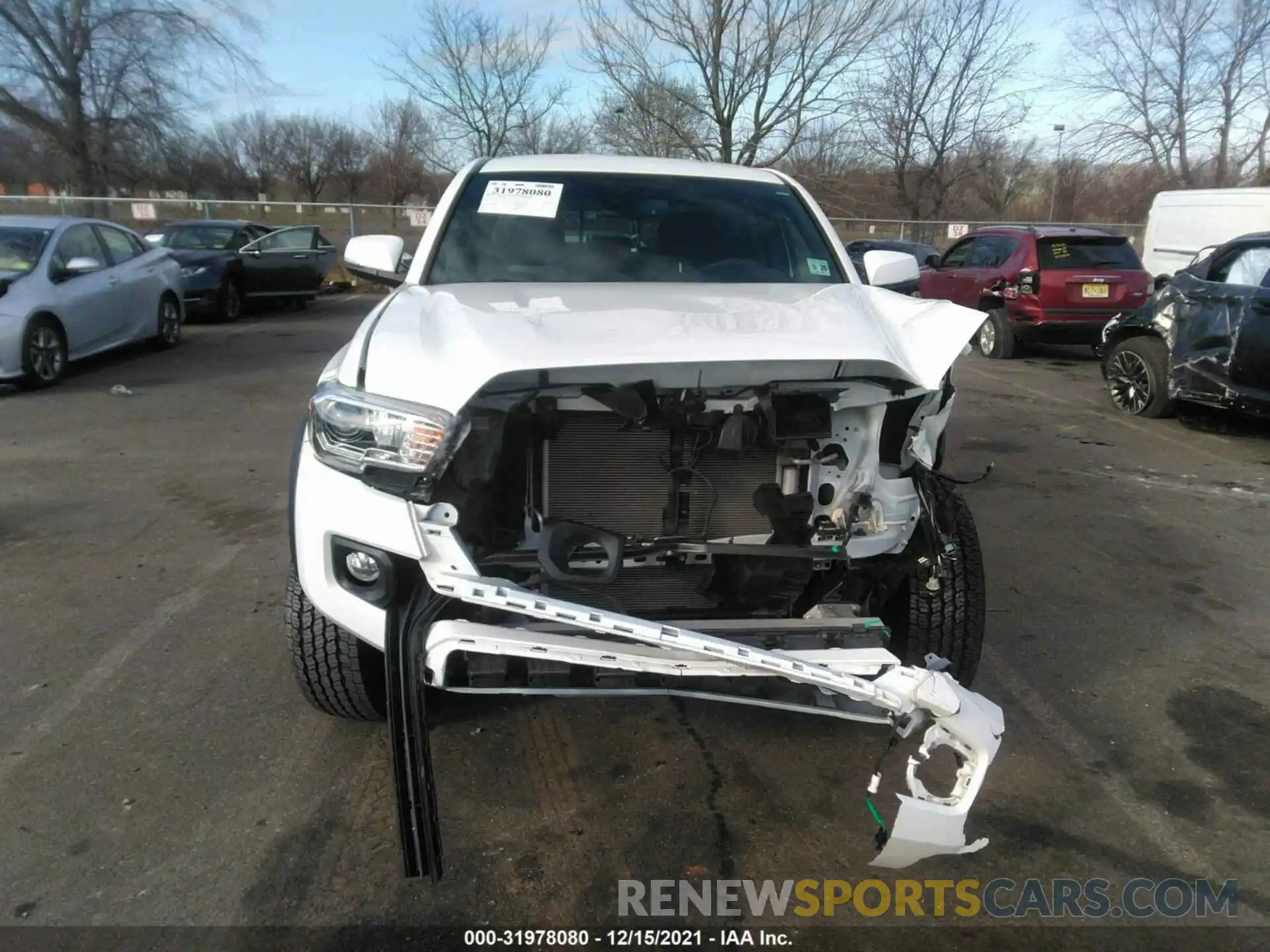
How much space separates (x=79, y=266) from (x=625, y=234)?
24.0 ft

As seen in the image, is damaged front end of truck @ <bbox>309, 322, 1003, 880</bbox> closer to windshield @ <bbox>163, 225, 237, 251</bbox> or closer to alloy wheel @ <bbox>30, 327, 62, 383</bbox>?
alloy wheel @ <bbox>30, 327, 62, 383</bbox>

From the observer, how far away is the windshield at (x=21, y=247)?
8.63 metres

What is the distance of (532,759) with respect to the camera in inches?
118

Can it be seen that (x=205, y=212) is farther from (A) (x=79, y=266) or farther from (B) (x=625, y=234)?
(B) (x=625, y=234)

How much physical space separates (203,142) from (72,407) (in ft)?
103

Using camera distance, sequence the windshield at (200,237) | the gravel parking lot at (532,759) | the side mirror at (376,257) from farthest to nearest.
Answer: the windshield at (200,237) < the side mirror at (376,257) < the gravel parking lot at (532,759)

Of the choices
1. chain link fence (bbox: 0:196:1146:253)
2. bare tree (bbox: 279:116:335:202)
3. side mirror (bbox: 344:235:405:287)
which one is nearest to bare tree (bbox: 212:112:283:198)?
bare tree (bbox: 279:116:335:202)

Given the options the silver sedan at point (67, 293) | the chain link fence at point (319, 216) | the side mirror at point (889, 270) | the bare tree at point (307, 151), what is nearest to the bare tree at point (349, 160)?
the bare tree at point (307, 151)

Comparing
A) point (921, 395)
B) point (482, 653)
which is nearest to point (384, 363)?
point (482, 653)

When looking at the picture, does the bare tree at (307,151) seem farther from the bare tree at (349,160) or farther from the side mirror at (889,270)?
the side mirror at (889,270)

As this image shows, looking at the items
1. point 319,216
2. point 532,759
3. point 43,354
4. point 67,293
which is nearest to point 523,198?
point 532,759

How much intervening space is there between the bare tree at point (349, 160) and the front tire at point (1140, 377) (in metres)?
45.1

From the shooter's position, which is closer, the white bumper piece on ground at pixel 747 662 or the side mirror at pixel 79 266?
the white bumper piece on ground at pixel 747 662

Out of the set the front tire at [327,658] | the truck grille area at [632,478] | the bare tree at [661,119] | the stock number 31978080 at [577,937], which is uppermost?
the bare tree at [661,119]
